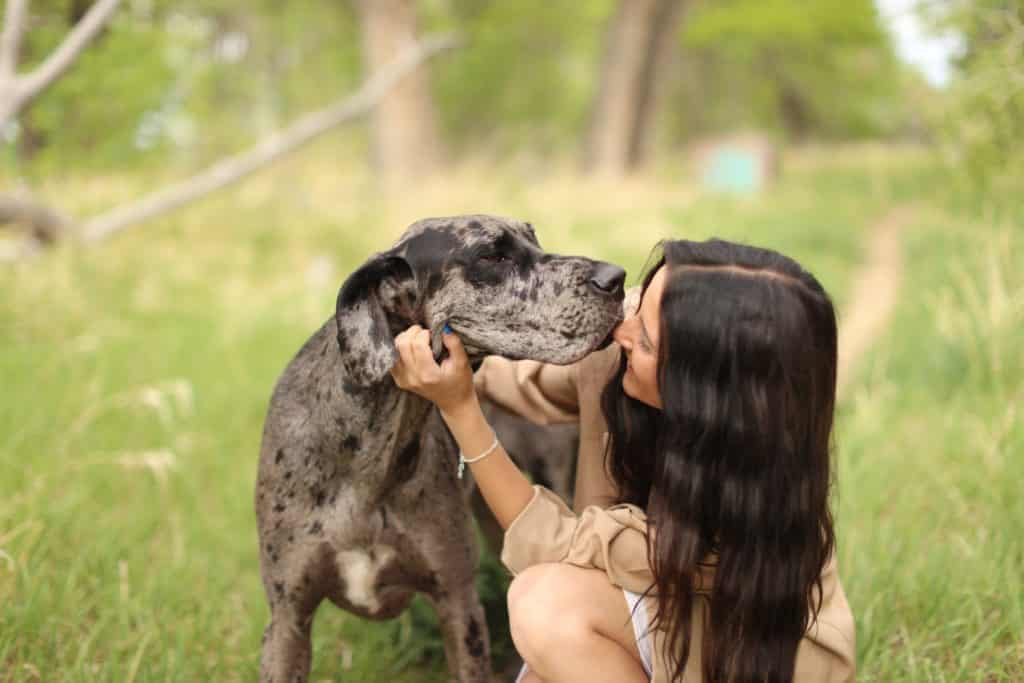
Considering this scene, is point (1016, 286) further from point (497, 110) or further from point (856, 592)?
point (497, 110)

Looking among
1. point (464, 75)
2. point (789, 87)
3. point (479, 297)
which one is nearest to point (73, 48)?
point (479, 297)

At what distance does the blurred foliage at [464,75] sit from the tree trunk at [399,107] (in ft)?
5.83

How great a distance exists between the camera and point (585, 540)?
2.41 metres

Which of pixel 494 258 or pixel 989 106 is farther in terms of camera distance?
pixel 989 106

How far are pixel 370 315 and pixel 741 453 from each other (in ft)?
3.21

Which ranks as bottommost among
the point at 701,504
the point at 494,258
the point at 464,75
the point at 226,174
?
the point at 701,504

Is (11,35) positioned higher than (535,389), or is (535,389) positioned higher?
(11,35)

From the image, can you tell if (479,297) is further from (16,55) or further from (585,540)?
(16,55)

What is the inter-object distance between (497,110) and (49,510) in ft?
72.6

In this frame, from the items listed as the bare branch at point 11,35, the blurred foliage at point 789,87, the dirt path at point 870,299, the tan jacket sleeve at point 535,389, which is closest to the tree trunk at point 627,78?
the blurred foliage at point 789,87

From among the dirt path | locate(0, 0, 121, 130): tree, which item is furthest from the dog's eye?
locate(0, 0, 121, 130): tree

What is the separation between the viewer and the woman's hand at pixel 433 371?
2.27m

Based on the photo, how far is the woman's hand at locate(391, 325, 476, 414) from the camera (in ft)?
7.43

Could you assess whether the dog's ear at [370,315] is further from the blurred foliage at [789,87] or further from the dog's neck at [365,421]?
the blurred foliage at [789,87]
